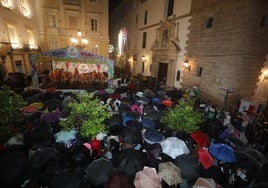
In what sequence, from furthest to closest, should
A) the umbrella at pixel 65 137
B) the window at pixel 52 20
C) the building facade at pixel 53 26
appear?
the window at pixel 52 20 < the building facade at pixel 53 26 < the umbrella at pixel 65 137

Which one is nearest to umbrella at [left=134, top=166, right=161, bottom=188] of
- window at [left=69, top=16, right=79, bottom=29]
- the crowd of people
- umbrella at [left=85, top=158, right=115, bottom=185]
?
the crowd of people

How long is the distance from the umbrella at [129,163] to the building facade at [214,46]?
27.8 ft

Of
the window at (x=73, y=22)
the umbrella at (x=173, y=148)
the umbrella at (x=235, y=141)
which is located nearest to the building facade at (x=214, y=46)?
the umbrella at (x=235, y=141)

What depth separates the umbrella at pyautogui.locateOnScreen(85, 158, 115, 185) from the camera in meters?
4.67

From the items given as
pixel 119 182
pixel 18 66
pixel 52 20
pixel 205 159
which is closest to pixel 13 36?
pixel 18 66

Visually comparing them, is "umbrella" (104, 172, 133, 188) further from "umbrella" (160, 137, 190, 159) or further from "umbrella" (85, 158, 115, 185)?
"umbrella" (160, 137, 190, 159)

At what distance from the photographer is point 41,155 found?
203 inches

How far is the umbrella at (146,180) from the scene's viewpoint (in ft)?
15.3

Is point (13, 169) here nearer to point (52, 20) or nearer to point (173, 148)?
point (173, 148)

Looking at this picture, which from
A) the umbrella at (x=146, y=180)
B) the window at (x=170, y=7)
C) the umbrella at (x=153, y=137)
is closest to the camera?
the umbrella at (x=146, y=180)

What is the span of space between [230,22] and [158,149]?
35.9 ft

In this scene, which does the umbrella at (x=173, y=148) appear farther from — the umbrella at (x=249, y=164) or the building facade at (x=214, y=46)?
the building facade at (x=214, y=46)

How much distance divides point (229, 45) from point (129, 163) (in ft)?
36.8

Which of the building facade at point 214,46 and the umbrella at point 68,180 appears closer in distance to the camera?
the umbrella at point 68,180
